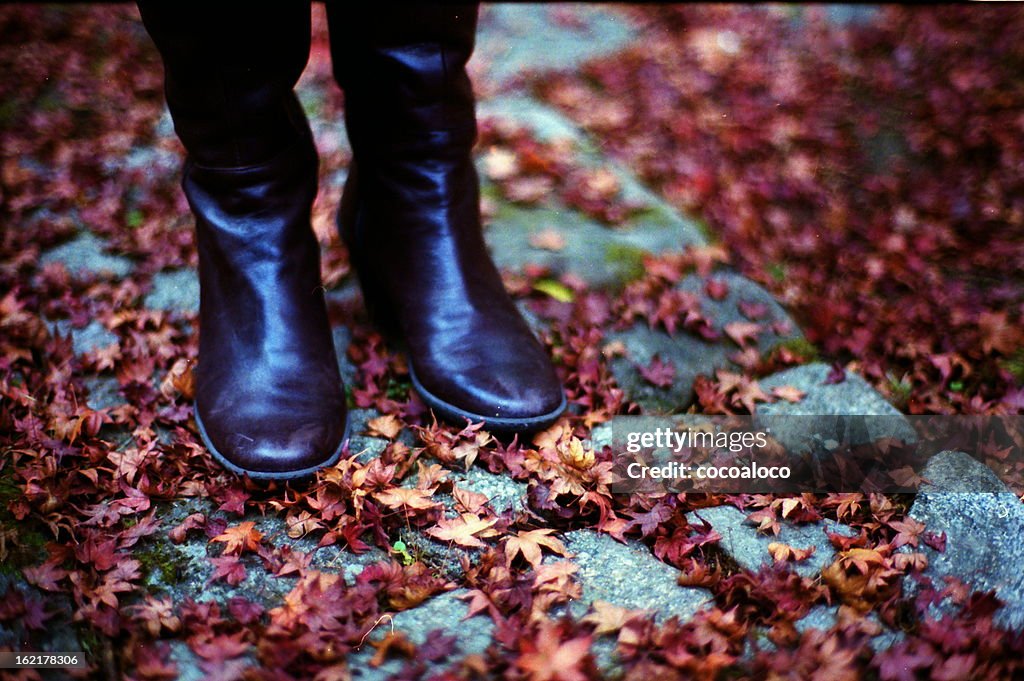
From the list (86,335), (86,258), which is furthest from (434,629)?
(86,258)

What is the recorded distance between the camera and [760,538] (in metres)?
1.52

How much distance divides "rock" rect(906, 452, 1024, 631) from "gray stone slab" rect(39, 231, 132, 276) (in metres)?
2.24

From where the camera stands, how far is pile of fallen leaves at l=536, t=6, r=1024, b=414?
7.45ft

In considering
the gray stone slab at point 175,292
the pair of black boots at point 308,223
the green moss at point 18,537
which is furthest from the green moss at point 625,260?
the green moss at point 18,537

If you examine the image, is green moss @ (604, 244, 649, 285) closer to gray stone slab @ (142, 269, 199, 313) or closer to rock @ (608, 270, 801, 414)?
rock @ (608, 270, 801, 414)

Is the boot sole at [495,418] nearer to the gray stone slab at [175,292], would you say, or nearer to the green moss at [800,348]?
the green moss at [800,348]

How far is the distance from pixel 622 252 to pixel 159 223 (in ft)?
5.09

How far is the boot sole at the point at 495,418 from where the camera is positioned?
161 centimetres

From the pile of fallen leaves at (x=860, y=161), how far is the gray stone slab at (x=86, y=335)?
76.5 inches

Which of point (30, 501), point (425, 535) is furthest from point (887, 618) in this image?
point (30, 501)

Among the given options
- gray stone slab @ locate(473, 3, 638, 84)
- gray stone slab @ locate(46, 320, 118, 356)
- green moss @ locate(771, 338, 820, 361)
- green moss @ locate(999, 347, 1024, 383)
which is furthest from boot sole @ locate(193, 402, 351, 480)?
gray stone slab @ locate(473, 3, 638, 84)

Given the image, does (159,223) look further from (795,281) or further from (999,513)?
(999,513)

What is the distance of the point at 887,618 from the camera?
4.37ft

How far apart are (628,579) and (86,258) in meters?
1.95
